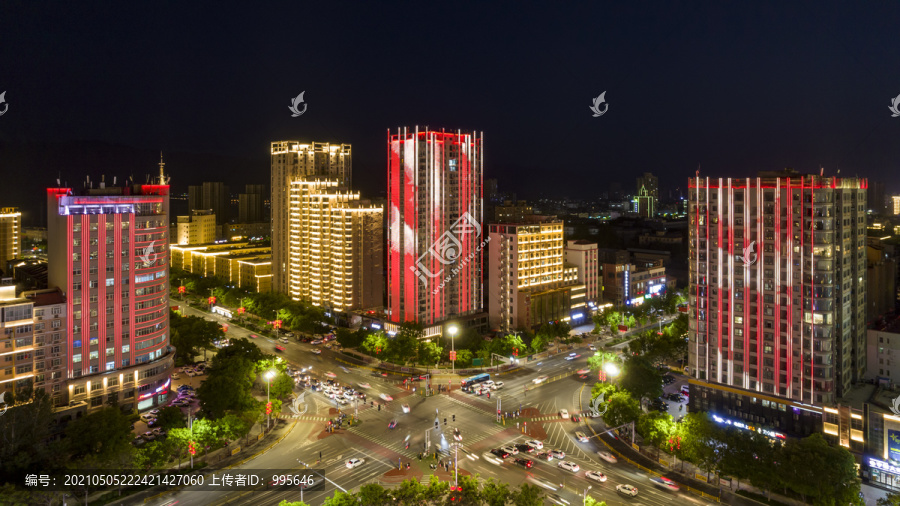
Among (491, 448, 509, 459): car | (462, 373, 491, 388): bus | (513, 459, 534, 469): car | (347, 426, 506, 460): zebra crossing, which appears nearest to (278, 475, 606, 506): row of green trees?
(513, 459, 534, 469): car

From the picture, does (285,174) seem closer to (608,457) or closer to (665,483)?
(608,457)

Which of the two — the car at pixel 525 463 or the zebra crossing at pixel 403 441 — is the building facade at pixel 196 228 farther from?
the car at pixel 525 463

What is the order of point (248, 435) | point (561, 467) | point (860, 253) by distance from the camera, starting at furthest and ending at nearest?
1. point (860, 253)
2. point (248, 435)
3. point (561, 467)

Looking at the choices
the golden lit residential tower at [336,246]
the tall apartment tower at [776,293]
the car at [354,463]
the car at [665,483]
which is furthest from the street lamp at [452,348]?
the car at [665,483]

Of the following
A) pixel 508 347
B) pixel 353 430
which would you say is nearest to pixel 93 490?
pixel 353 430

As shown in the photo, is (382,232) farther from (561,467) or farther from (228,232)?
(228,232)

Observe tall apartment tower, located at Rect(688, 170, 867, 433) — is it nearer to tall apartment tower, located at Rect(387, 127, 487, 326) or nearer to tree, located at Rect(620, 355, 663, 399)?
tree, located at Rect(620, 355, 663, 399)

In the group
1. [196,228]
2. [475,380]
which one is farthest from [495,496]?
[196,228]
